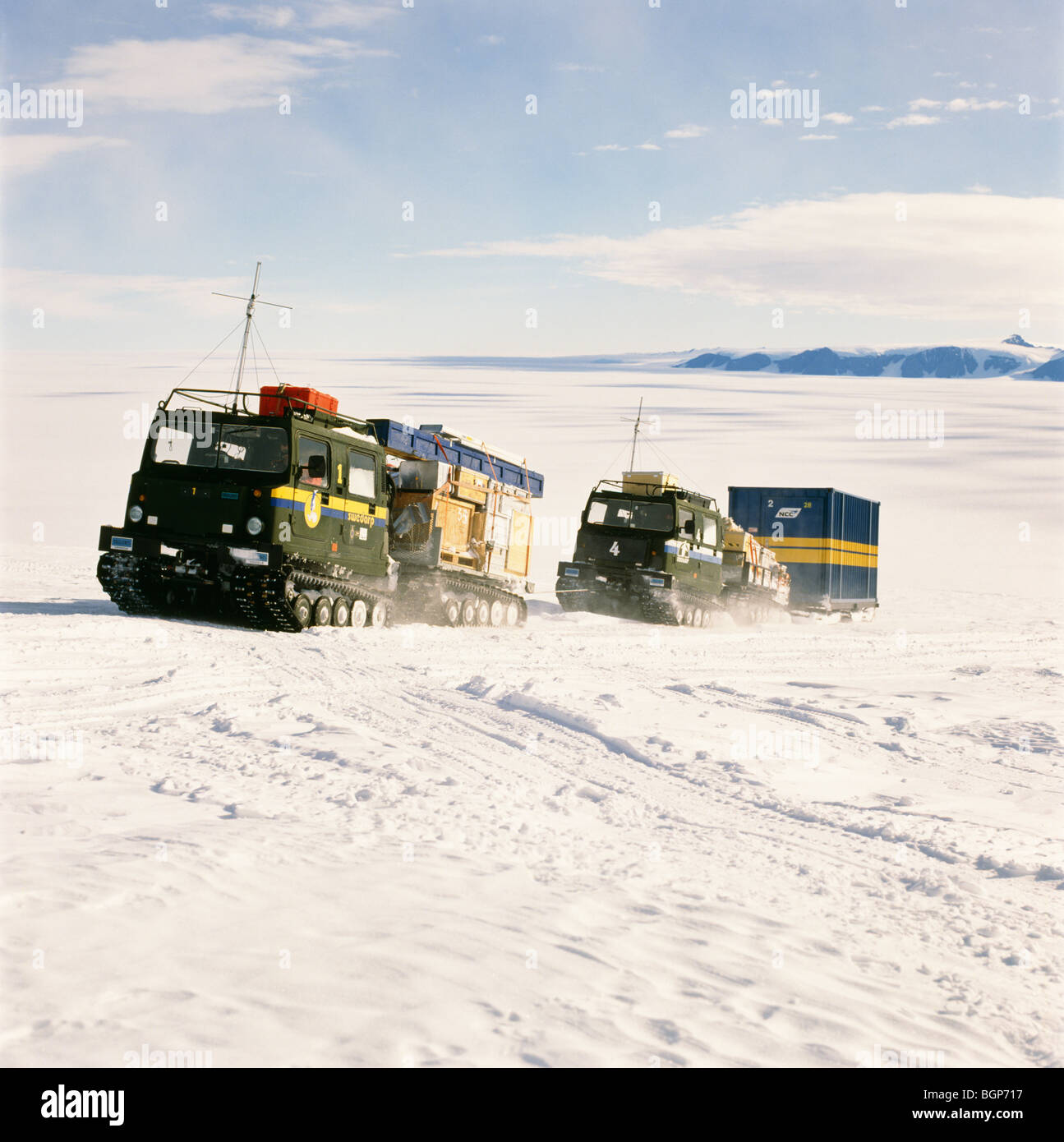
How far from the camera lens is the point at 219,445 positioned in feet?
46.4

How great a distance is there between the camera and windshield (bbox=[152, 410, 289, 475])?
14.0 meters

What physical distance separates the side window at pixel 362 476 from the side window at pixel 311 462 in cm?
81

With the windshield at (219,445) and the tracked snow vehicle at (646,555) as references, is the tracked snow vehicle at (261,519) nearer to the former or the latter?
the windshield at (219,445)

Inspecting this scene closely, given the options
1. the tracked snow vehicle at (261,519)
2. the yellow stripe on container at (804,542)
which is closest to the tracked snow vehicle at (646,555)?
the yellow stripe on container at (804,542)

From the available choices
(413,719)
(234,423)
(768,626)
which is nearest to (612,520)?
(768,626)

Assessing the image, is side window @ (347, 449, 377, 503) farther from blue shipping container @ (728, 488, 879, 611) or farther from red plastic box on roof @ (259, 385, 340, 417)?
blue shipping container @ (728, 488, 879, 611)

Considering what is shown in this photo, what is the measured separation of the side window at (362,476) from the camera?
15.4m

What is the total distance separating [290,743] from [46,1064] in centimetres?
434

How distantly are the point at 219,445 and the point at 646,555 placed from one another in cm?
1030

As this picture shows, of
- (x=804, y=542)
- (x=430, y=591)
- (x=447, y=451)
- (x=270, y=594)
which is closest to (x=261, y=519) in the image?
(x=270, y=594)

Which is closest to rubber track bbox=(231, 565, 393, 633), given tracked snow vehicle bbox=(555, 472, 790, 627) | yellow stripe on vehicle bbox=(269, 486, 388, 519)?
yellow stripe on vehicle bbox=(269, 486, 388, 519)

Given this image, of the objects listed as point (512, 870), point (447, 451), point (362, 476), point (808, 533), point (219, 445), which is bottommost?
point (512, 870)

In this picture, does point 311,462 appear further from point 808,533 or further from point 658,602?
point 808,533

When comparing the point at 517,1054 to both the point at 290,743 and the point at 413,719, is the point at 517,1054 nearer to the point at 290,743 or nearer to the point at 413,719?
the point at 290,743
